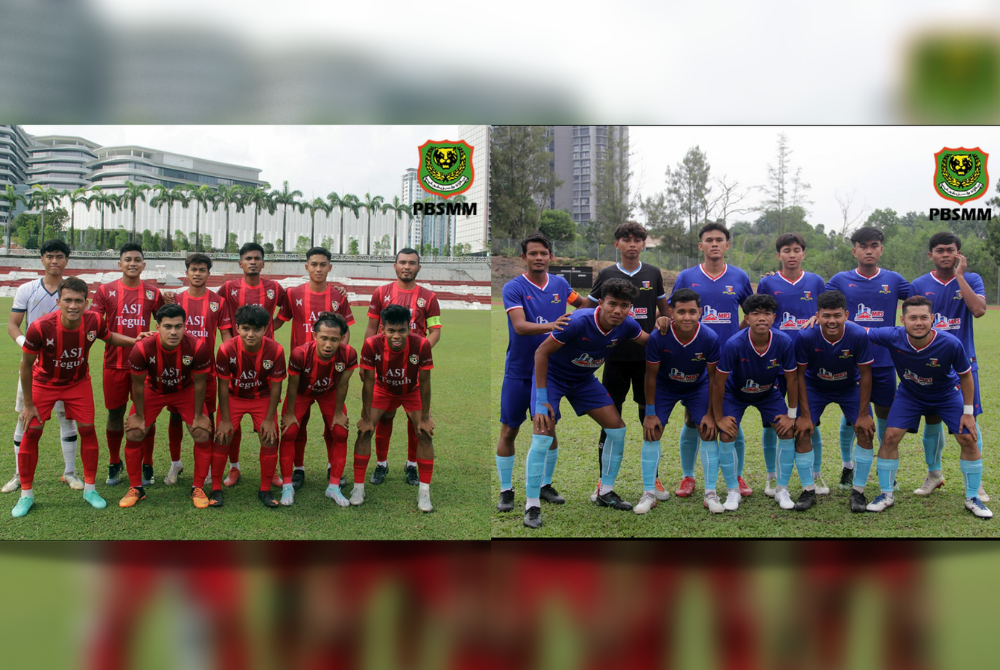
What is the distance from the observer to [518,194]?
5.52 metres

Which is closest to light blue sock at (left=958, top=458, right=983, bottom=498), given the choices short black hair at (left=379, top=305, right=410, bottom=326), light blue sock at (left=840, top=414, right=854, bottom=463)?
light blue sock at (left=840, top=414, right=854, bottom=463)

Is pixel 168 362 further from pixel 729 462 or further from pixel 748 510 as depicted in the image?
pixel 748 510

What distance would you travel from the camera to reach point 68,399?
531 centimetres

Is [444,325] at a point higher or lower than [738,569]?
higher

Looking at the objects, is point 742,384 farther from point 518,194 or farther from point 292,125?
point 292,125

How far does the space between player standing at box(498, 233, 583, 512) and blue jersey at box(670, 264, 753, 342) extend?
0.94m

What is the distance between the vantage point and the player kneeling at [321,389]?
527 cm

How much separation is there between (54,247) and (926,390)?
663cm

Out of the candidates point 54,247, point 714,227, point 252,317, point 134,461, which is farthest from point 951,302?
point 54,247

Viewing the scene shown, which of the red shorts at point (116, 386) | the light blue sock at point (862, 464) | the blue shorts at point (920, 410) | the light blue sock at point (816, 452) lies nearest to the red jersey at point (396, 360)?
the red shorts at point (116, 386)

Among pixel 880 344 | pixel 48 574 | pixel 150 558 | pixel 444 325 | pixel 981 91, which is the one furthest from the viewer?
pixel 981 91

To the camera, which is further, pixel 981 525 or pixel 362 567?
pixel 981 525

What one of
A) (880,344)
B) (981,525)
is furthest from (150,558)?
(981,525)

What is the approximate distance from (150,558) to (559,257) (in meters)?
3.69
